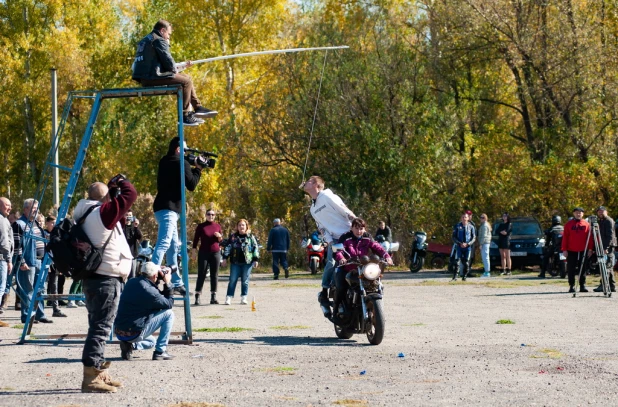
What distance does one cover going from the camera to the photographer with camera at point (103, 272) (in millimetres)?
9844

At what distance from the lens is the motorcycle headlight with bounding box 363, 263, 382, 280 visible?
1380 cm

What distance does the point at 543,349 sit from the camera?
42.0 feet

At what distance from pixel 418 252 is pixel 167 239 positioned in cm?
2390

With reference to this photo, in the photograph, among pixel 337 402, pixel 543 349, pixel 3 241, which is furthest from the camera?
pixel 3 241

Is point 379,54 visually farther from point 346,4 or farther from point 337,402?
point 337,402

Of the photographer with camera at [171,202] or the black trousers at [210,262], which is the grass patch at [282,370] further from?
the black trousers at [210,262]

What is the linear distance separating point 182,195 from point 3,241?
4.36m

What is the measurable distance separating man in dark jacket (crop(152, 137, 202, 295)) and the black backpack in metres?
3.03

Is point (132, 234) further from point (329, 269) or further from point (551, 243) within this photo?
point (551, 243)

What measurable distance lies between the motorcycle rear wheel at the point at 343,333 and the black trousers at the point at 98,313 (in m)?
4.62

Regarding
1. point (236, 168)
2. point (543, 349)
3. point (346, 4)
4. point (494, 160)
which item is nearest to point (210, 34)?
point (346, 4)

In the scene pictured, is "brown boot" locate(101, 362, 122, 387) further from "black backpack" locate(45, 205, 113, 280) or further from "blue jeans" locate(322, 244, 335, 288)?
"blue jeans" locate(322, 244, 335, 288)

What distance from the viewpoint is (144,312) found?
11984 mm

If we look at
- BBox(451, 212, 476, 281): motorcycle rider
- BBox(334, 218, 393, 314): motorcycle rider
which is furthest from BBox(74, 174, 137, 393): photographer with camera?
BBox(451, 212, 476, 281): motorcycle rider
